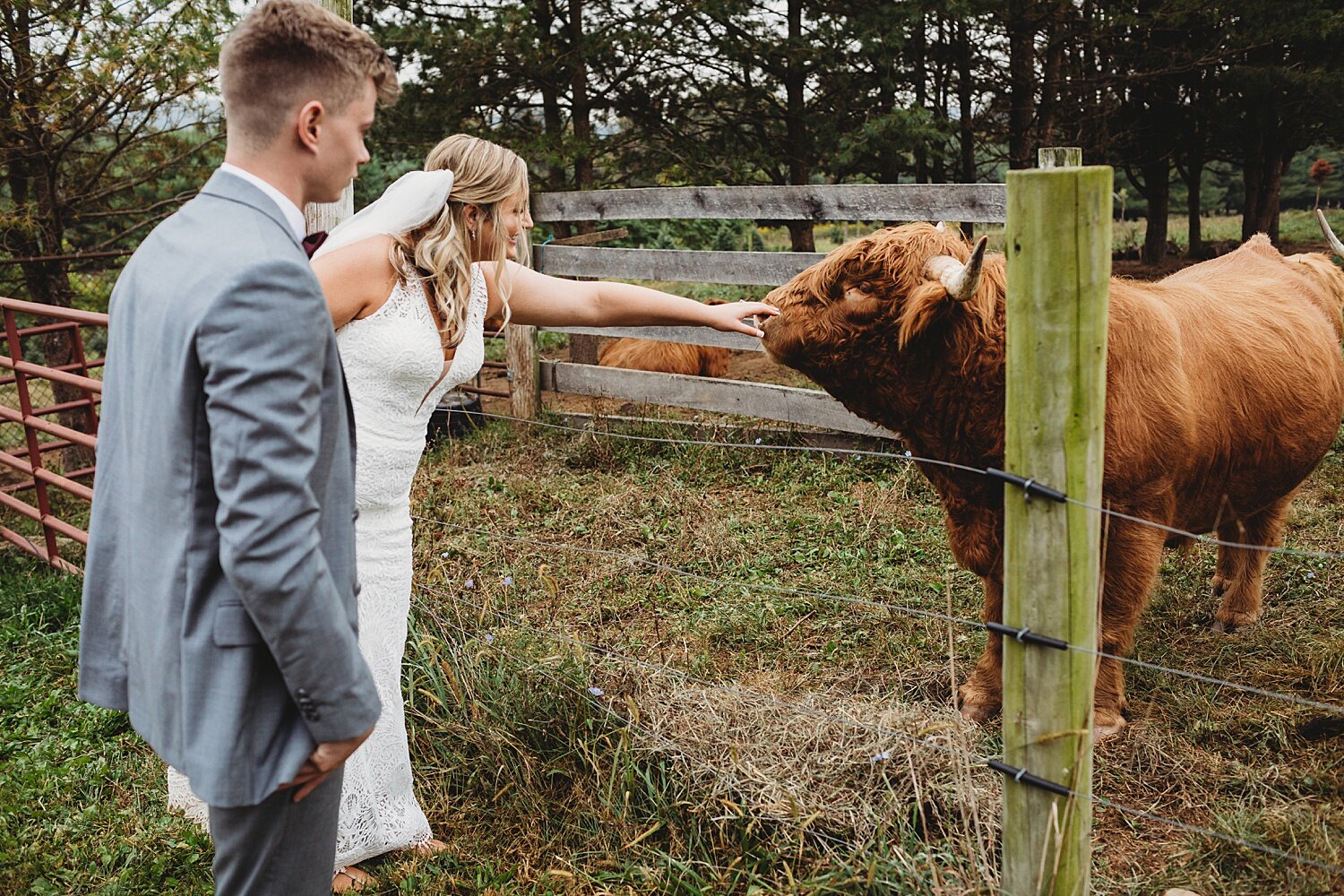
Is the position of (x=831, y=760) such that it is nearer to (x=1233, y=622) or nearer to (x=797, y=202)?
(x=1233, y=622)

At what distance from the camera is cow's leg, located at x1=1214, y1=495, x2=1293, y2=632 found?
424cm

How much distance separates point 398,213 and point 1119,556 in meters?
2.42

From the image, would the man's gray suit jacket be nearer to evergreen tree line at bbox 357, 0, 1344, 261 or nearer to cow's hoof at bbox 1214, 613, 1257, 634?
cow's hoof at bbox 1214, 613, 1257, 634

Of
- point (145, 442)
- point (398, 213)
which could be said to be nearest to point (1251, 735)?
point (398, 213)

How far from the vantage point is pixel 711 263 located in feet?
22.4

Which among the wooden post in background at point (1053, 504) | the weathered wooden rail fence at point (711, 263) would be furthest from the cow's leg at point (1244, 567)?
the wooden post in background at point (1053, 504)

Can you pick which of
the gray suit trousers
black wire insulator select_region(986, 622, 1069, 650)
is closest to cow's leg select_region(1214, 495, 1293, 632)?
black wire insulator select_region(986, 622, 1069, 650)

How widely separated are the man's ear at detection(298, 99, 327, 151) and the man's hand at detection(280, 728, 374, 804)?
39.0 inches

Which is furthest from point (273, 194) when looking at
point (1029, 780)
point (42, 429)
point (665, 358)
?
point (665, 358)

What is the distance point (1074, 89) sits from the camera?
1168 centimetres

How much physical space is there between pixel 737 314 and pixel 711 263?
3523mm

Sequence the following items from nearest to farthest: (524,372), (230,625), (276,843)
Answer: (230,625)
(276,843)
(524,372)

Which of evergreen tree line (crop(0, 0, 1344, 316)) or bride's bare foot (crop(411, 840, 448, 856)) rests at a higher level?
Answer: evergreen tree line (crop(0, 0, 1344, 316))

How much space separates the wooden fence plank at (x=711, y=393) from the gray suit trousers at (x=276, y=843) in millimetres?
4368
